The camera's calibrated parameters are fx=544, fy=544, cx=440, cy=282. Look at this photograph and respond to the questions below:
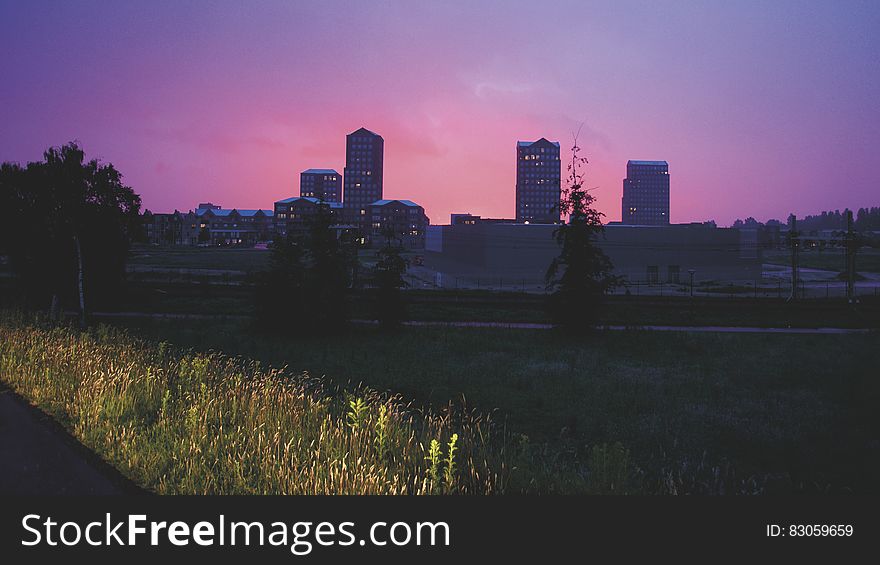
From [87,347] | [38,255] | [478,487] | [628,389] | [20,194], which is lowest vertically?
[628,389]

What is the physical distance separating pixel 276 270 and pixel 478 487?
80.7 feet

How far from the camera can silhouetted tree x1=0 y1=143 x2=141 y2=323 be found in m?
25.1

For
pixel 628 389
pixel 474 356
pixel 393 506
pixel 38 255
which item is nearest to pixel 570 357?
pixel 474 356

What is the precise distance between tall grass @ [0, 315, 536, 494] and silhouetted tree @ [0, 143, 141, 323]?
1744 cm

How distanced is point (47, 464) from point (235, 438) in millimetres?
2255

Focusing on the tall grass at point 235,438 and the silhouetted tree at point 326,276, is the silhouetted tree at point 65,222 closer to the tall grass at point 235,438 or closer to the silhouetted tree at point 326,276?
the silhouetted tree at point 326,276

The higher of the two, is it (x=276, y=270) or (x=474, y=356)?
(x=276, y=270)

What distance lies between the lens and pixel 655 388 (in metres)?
18.4

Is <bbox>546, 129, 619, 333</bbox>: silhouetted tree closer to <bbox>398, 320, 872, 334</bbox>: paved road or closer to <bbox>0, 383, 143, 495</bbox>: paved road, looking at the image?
<bbox>398, 320, 872, 334</bbox>: paved road

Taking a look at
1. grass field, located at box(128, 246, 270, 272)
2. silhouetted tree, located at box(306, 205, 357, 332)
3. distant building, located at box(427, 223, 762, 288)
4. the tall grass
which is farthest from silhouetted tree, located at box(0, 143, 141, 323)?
distant building, located at box(427, 223, 762, 288)

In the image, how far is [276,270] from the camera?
2944 centimetres

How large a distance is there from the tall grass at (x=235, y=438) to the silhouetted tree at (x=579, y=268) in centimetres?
2040

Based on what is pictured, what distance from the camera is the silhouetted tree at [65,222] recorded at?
25.1m

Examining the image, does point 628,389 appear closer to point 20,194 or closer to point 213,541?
point 213,541
